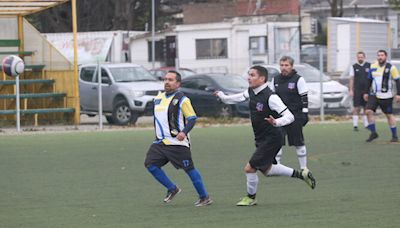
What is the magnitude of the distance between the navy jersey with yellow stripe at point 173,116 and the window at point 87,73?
17597 mm

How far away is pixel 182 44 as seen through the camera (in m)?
53.5

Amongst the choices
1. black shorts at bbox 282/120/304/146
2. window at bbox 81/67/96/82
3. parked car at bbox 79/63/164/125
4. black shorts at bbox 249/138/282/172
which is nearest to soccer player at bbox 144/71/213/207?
black shorts at bbox 249/138/282/172

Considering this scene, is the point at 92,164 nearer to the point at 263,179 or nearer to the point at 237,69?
the point at 263,179

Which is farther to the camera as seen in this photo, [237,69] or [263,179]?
[237,69]

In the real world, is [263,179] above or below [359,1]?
below

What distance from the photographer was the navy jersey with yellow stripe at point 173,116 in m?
11.2

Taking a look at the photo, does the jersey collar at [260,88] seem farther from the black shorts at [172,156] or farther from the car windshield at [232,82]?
the car windshield at [232,82]

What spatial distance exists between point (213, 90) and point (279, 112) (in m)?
16.9

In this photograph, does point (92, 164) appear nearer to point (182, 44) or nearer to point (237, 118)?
point (237, 118)

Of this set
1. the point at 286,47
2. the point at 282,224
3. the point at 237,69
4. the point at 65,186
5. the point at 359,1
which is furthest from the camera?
the point at 359,1

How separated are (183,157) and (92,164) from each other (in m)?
5.15

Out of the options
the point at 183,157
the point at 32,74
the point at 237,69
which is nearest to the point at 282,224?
the point at 183,157

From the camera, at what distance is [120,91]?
27.2 metres

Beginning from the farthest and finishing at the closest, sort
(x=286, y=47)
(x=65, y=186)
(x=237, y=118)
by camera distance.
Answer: (x=286, y=47) < (x=237, y=118) < (x=65, y=186)
